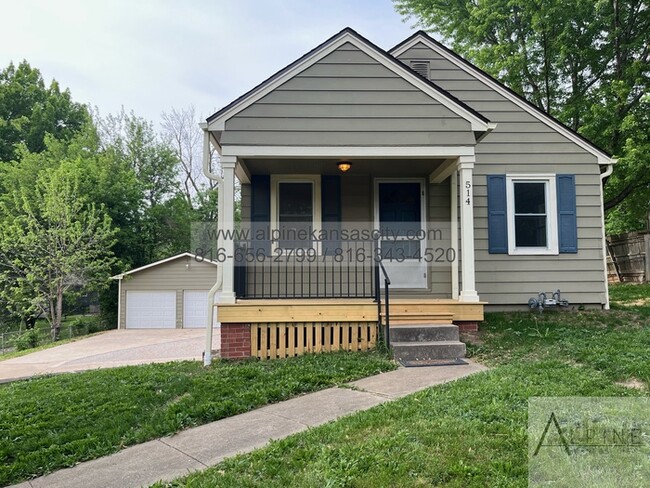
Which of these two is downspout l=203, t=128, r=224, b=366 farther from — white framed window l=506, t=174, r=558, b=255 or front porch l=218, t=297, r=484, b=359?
white framed window l=506, t=174, r=558, b=255

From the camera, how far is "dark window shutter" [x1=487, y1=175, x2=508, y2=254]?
7070 mm

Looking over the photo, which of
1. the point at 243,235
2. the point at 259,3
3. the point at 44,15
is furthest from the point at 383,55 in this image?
the point at 44,15

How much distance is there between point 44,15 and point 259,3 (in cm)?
523

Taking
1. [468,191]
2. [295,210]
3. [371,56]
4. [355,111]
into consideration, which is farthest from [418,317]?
[371,56]

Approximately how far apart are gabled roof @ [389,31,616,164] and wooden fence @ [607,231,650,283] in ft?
19.3

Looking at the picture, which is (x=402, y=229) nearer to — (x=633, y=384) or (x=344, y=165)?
(x=344, y=165)

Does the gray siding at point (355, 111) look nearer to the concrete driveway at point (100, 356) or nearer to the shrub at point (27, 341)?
the concrete driveway at point (100, 356)

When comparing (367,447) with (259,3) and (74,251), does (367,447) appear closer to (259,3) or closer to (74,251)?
(259,3)

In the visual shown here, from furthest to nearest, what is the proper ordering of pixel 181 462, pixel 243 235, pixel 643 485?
1. pixel 243 235
2. pixel 181 462
3. pixel 643 485

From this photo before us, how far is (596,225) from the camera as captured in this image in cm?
716

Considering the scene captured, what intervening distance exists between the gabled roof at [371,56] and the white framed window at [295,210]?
5.80 ft

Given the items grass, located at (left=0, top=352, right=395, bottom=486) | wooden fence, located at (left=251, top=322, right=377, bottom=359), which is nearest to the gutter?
grass, located at (left=0, top=352, right=395, bottom=486)

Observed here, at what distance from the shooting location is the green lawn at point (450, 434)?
7.25 feet

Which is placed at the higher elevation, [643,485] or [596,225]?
[596,225]
